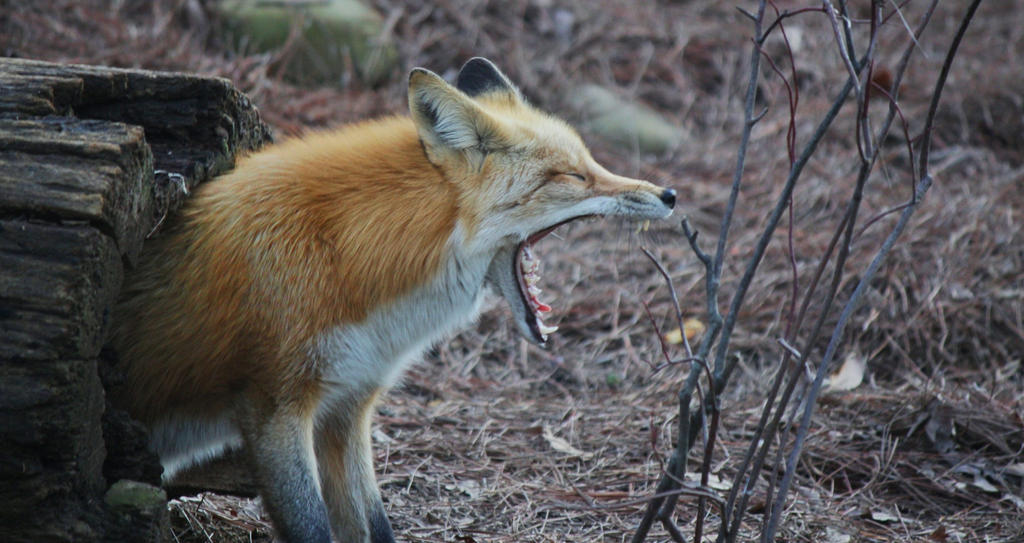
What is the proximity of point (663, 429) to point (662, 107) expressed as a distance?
479 cm

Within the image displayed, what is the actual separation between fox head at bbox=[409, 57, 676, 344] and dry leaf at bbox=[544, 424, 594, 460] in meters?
1.39

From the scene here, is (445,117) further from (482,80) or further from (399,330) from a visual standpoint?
(399,330)

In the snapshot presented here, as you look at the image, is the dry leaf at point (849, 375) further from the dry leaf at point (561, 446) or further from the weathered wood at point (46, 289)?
the weathered wood at point (46, 289)

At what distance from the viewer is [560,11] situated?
30.1ft

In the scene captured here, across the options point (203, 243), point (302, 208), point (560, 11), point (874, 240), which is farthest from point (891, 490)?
point (560, 11)

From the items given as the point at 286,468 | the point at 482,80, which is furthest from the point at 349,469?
the point at 482,80

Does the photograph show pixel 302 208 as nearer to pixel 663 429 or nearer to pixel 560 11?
pixel 663 429

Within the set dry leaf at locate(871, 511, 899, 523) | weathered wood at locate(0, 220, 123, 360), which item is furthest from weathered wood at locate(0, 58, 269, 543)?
dry leaf at locate(871, 511, 899, 523)

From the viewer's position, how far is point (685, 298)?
573 centimetres

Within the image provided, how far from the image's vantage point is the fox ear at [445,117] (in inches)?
120

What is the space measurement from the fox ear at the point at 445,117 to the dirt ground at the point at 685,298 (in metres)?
0.65

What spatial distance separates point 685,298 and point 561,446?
1.76m

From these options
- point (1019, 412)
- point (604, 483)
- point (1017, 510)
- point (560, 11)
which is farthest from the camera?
point (560, 11)

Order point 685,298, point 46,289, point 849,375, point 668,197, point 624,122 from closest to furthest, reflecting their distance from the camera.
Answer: point 46,289
point 668,197
point 849,375
point 685,298
point 624,122
